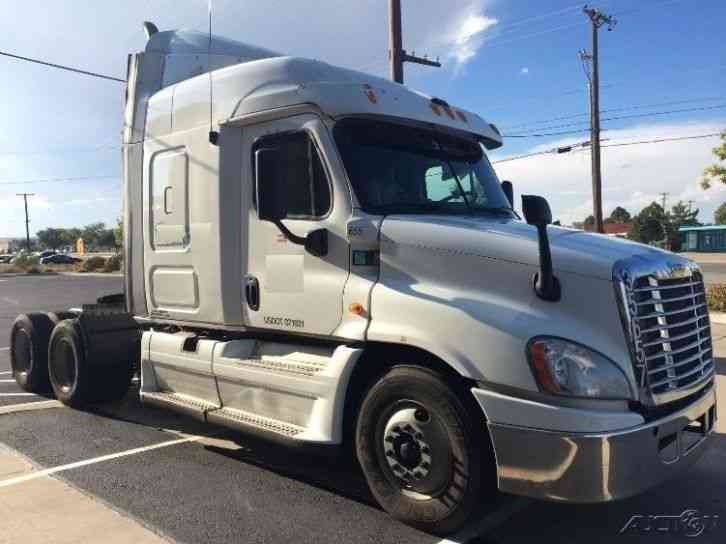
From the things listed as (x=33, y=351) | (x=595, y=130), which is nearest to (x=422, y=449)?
(x=33, y=351)

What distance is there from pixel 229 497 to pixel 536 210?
2786 millimetres

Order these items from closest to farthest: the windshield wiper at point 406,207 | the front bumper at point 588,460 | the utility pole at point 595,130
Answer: the front bumper at point 588,460 → the windshield wiper at point 406,207 → the utility pole at point 595,130

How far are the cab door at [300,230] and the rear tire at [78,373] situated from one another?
2.66m

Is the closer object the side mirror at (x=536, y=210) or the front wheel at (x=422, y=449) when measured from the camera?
the side mirror at (x=536, y=210)

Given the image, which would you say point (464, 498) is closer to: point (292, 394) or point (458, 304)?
point (458, 304)

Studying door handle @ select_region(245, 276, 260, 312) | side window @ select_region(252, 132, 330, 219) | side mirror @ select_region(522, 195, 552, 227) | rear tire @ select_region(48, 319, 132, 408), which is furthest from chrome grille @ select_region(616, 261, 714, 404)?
rear tire @ select_region(48, 319, 132, 408)

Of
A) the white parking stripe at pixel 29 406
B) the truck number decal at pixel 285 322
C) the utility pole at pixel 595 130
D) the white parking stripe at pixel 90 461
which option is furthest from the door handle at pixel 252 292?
the utility pole at pixel 595 130

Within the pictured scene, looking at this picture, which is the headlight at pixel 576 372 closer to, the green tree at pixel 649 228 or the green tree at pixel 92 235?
the green tree at pixel 649 228

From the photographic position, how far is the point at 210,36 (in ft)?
20.5

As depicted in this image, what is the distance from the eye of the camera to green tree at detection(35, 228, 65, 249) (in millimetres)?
155125

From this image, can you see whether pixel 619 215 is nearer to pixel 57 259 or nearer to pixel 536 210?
pixel 57 259

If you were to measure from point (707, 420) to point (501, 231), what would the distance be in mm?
1715

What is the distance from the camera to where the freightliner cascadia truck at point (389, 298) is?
11.3 feet

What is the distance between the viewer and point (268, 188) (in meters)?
4.55
